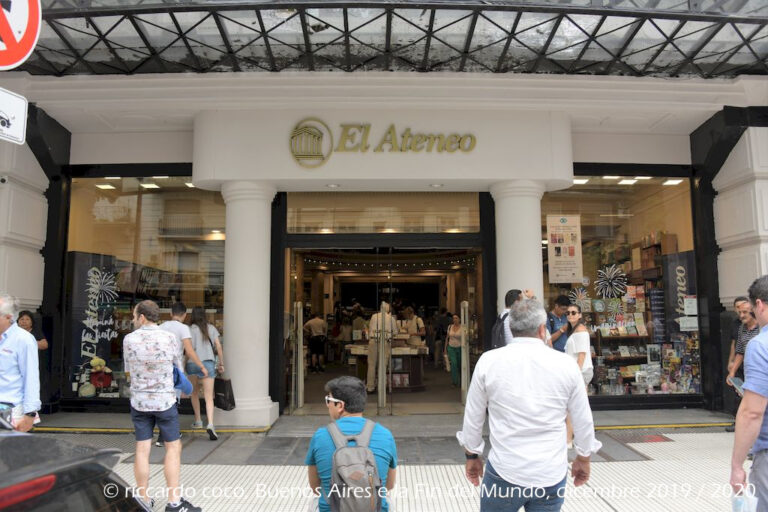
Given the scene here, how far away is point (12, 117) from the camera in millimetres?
3471

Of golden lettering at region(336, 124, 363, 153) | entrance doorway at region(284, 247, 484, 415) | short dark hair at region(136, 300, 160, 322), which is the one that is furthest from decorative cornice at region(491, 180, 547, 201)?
short dark hair at region(136, 300, 160, 322)

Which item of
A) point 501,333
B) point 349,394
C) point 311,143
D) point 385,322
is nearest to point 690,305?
point 501,333

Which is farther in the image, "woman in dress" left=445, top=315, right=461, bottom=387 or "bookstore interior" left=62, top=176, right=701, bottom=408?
"woman in dress" left=445, top=315, right=461, bottom=387

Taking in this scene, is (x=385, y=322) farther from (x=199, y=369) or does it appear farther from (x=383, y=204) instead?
(x=199, y=369)

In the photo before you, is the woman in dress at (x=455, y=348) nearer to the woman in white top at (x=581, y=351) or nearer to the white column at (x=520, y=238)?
the white column at (x=520, y=238)

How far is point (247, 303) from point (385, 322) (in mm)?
2279

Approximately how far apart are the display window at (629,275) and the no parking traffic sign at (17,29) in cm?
703

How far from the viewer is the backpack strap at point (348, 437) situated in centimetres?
264

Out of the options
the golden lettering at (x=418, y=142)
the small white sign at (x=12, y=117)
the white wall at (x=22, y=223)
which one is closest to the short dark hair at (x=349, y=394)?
the small white sign at (x=12, y=117)

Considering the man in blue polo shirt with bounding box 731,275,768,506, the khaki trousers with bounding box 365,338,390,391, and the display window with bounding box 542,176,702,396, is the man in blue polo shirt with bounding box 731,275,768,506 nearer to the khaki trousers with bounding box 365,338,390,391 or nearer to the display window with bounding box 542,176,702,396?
the display window with bounding box 542,176,702,396

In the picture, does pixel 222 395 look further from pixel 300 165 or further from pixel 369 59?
pixel 369 59

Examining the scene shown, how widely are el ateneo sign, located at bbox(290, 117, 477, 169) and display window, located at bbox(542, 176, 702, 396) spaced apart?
210 cm

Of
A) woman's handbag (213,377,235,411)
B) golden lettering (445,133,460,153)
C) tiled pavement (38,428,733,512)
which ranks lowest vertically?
tiled pavement (38,428,733,512)

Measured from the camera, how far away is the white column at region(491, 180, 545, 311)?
305 inches
